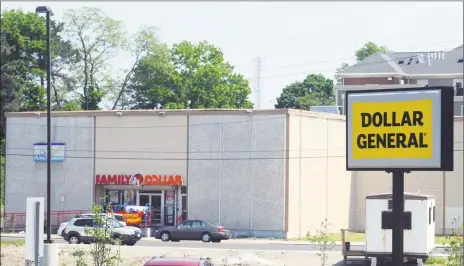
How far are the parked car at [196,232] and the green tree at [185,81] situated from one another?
133 ft

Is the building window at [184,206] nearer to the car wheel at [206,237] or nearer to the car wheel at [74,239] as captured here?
the car wheel at [206,237]

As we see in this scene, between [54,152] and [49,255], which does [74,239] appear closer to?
[54,152]

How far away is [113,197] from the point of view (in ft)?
185

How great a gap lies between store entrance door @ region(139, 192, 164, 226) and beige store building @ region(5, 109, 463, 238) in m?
0.06

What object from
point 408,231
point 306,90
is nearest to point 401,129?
point 408,231

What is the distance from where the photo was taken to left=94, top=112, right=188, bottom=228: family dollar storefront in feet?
179

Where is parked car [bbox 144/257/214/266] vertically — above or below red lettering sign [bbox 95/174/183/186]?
below

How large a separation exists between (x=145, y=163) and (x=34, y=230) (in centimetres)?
3863

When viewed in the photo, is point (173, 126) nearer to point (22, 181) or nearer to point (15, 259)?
point (22, 181)

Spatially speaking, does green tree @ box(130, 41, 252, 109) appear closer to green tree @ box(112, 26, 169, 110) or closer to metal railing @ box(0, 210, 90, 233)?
green tree @ box(112, 26, 169, 110)

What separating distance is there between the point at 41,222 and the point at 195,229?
31052 mm

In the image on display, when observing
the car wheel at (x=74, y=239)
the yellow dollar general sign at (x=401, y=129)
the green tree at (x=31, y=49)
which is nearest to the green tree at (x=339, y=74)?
the green tree at (x=31, y=49)

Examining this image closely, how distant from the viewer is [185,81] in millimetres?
89312

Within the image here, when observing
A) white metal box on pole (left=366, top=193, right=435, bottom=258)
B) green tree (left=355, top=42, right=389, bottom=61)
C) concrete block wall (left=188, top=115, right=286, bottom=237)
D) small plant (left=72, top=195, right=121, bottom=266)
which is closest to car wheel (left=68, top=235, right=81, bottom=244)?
concrete block wall (left=188, top=115, right=286, bottom=237)
